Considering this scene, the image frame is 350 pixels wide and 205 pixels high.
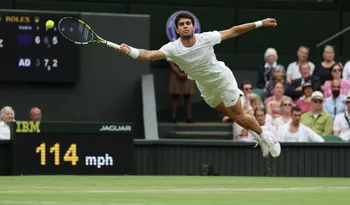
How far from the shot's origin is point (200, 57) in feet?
43.0

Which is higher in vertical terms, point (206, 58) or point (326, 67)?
point (326, 67)

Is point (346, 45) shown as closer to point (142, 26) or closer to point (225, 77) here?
point (142, 26)

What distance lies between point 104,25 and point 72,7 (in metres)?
1.78

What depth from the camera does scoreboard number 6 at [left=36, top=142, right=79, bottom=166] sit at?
53.9 feet

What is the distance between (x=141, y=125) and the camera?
20.2 metres

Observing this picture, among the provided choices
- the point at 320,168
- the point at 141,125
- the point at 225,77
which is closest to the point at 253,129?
the point at 225,77

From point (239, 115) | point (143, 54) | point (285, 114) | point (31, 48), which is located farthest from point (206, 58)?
point (31, 48)

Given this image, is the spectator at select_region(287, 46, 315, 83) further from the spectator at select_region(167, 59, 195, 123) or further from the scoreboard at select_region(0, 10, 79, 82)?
the scoreboard at select_region(0, 10, 79, 82)

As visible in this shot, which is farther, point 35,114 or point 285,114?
point 35,114

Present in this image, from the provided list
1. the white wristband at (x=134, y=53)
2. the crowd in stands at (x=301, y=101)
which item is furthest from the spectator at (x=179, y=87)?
the white wristband at (x=134, y=53)

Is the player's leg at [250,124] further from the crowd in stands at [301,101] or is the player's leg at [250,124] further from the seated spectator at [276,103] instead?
the seated spectator at [276,103]

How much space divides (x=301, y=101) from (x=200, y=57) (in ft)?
19.6

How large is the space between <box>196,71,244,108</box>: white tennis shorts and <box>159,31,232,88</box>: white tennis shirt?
0.41 feet

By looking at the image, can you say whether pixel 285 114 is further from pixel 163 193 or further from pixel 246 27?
pixel 163 193
